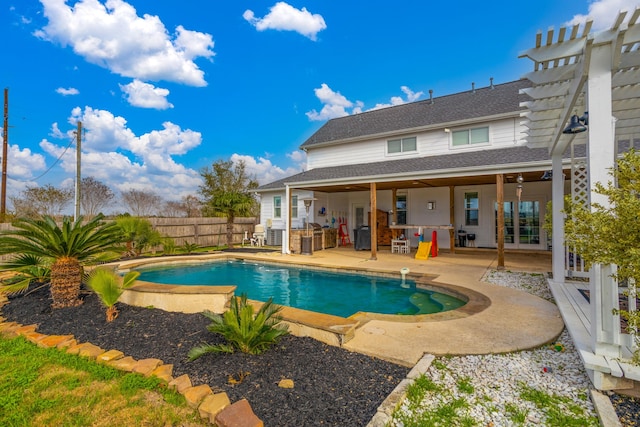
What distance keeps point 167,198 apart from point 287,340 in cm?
2800

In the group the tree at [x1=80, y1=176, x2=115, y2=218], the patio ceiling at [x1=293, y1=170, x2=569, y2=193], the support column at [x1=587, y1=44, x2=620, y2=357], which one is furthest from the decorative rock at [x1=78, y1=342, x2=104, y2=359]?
the tree at [x1=80, y1=176, x2=115, y2=218]

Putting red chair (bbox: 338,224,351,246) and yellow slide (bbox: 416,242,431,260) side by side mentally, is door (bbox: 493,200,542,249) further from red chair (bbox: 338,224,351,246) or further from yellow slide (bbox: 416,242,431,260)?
red chair (bbox: 338,224,351,246)

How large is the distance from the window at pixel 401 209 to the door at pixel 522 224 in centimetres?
370

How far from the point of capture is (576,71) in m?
3.18

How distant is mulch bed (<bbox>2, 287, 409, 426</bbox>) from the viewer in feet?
7.40

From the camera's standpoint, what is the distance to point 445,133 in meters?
12.0

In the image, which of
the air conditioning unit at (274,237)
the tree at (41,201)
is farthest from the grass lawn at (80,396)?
the tree at (41,201)

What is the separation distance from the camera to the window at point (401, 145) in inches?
507

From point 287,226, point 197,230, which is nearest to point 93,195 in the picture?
point 197,230

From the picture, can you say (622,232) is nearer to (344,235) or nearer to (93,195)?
(344,235)

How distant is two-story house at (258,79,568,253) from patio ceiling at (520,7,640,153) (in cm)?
404

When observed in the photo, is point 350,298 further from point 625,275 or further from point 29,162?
point 29,162

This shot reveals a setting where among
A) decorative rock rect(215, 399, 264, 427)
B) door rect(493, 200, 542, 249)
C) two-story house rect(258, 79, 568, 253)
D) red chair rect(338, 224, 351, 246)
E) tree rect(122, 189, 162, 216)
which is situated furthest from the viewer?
tree rect(122, 189, 162, 216)

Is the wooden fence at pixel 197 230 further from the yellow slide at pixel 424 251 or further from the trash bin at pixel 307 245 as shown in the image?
the yellow slide at pixel 424 251
